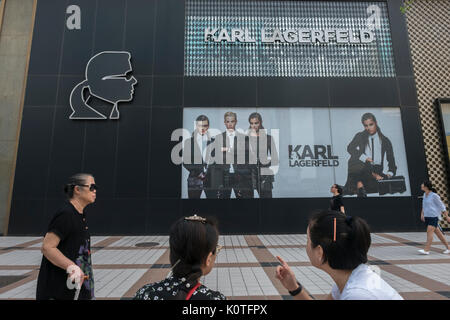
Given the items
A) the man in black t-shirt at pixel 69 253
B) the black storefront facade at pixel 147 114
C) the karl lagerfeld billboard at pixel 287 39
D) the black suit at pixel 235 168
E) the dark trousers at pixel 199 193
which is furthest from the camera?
the karl lagerfeld billboard at pixel 287 39

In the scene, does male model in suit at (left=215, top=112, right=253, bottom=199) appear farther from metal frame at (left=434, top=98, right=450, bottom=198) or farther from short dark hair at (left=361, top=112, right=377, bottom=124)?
metal frame at (left=434, top=98, right=450, bottom=198)

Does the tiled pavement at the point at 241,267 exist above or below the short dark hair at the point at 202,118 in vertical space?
below

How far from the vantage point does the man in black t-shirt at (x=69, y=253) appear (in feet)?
6.59

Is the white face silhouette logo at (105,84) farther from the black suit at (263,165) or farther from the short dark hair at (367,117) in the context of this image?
the short dark hair at (367,117)

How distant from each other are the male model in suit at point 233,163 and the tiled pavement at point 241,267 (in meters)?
2.06

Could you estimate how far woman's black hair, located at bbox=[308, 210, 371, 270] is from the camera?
4.51 feet

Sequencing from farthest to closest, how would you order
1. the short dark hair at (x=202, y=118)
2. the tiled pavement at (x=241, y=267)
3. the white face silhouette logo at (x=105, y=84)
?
1. the short dark hair at (x=202, y=118)
2. the white face silhouette logo at (x=105, y=84)
3. the tiled pavement at (x=241, y=267)

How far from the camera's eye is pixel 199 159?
9.98m

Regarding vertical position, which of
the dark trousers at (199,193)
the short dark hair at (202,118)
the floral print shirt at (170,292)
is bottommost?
the floral print shirt at (170,292)

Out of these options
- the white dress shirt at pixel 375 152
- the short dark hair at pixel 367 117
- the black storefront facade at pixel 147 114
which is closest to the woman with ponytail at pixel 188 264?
the black storefront facade at pixel 147 114

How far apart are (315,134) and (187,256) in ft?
33.2

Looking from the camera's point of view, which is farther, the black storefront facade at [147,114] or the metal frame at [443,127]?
the metal frame at [443,127]

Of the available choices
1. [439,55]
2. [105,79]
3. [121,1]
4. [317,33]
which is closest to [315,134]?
[317,33]

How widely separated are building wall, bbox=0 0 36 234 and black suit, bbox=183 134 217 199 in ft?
23.4
